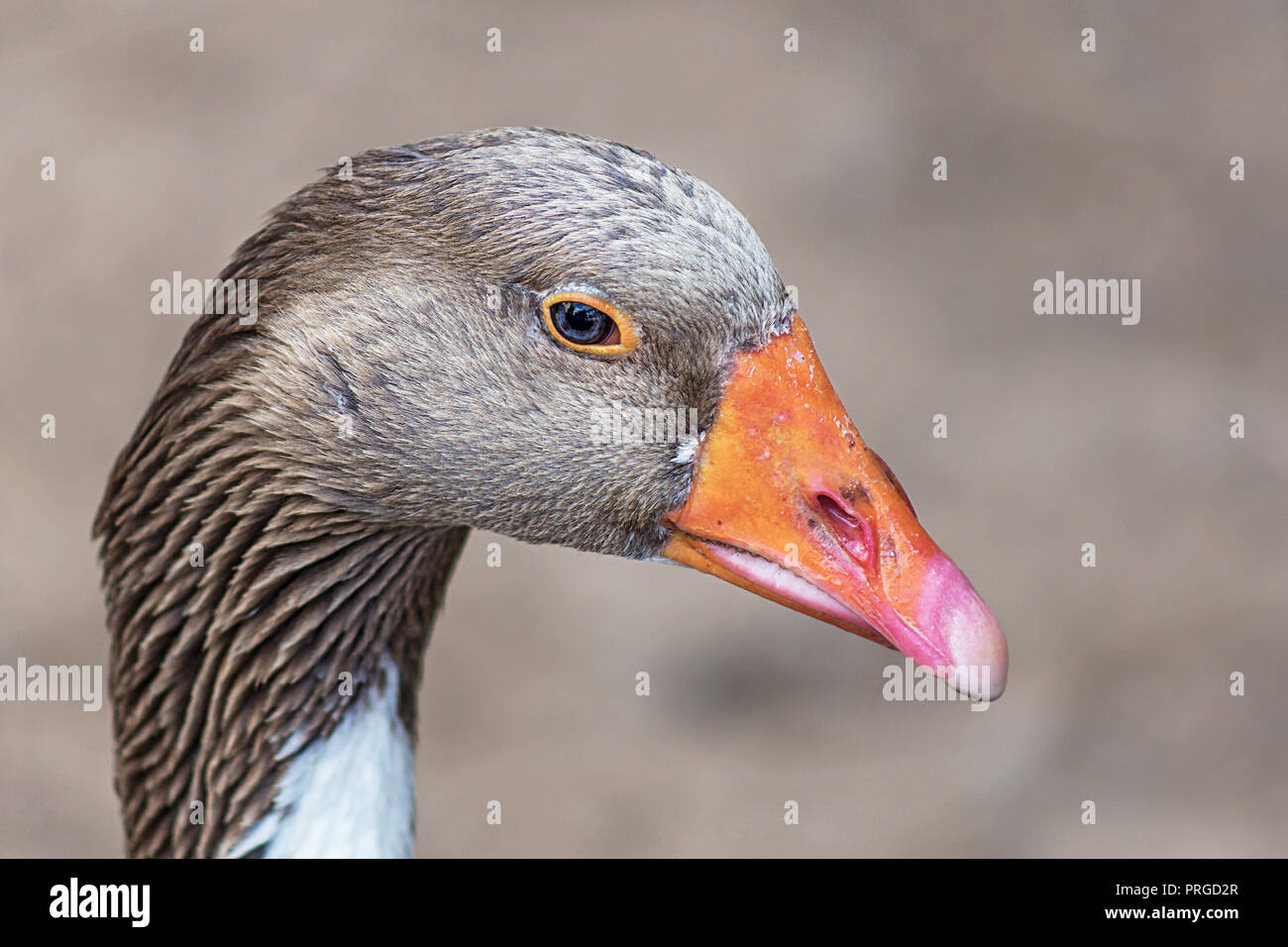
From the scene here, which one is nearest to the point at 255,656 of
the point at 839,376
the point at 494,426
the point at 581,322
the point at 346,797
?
the point at 346,797

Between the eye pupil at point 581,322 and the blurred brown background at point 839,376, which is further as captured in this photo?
the blurred brown background at point 839,376

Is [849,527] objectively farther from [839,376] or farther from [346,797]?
[839,376]

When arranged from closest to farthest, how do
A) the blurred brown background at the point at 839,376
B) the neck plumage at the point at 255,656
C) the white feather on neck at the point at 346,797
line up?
the neck plumage at the point at 255,656 < the white feather on neck at the point at 346,797 < the blurred brown background at the point at 839,376

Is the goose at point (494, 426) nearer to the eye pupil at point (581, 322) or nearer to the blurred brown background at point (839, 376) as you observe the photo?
the eye pupil at point (581, 322)

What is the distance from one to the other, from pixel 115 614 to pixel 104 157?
5.86 m

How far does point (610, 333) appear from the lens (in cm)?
287

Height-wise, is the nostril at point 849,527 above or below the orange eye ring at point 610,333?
below

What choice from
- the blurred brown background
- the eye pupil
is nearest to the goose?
the eye pupil

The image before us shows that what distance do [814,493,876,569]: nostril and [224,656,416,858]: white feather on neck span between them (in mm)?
1209

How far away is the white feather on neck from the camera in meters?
3.27

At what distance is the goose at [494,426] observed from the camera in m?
2.85

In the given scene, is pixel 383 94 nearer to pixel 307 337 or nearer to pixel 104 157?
pixel 104 157

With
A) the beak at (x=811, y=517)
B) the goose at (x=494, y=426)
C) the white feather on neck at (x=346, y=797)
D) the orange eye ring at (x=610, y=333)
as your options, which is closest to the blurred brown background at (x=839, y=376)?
the white feather on neck at (x=346, y=797)
